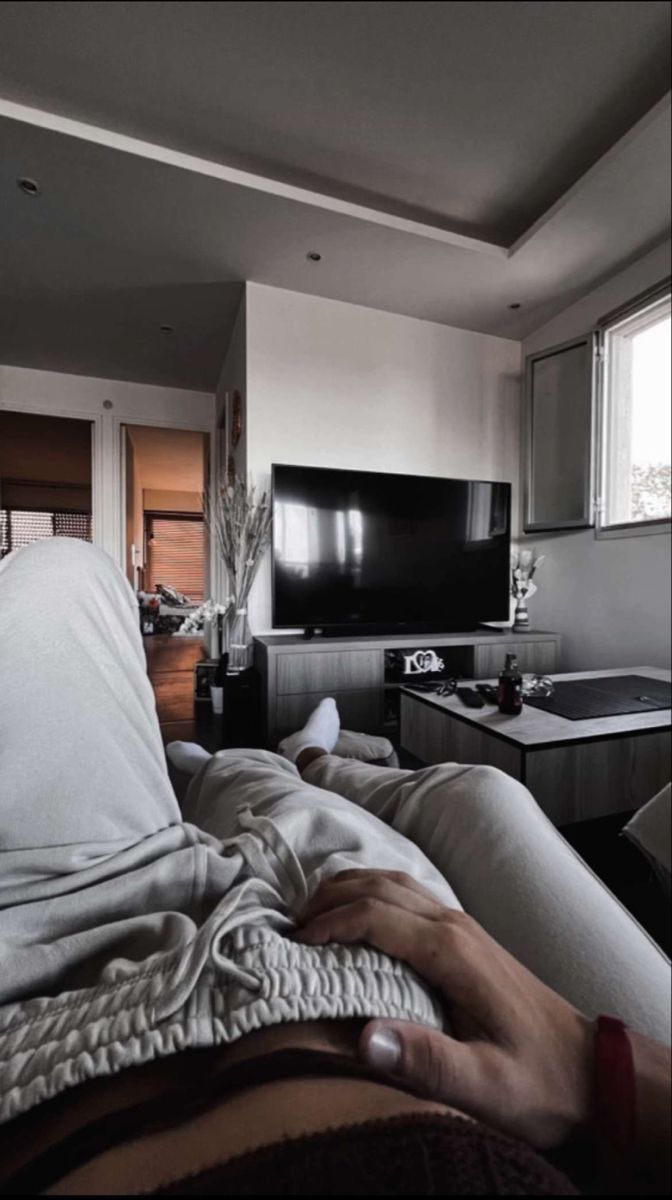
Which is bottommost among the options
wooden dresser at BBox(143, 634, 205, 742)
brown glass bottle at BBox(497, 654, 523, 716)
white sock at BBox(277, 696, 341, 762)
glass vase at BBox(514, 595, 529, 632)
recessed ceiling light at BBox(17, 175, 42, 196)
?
wooden dresser at BBox(143, 634, 205, 742)

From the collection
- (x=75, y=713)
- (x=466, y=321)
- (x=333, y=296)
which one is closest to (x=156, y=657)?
(x=333, y=296)

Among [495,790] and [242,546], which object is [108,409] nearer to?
[242,546]

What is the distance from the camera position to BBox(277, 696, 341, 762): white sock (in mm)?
1092

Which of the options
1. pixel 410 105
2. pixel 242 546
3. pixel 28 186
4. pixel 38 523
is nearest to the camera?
pixel 410 105

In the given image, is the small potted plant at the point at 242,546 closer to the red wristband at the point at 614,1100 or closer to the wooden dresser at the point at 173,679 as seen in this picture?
the wooden dresser at the point at 173,679

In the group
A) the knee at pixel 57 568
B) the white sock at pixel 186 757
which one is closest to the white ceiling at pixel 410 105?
the knee at pixel 57 568

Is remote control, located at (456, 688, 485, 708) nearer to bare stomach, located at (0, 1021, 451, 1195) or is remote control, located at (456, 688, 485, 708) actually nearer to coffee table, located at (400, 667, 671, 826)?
coffee table, located at (400, 667, 671, 826)

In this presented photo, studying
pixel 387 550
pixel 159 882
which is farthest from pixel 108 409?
pixel 159 882

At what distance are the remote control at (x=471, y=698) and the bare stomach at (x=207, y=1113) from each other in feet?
3.66

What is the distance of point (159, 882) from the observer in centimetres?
30

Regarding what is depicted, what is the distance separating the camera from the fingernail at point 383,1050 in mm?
197

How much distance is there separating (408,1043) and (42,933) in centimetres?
23

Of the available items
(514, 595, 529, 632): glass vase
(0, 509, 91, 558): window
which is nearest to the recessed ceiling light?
(514, 595, 529, 632): glass vase

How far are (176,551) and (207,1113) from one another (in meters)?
7.11
